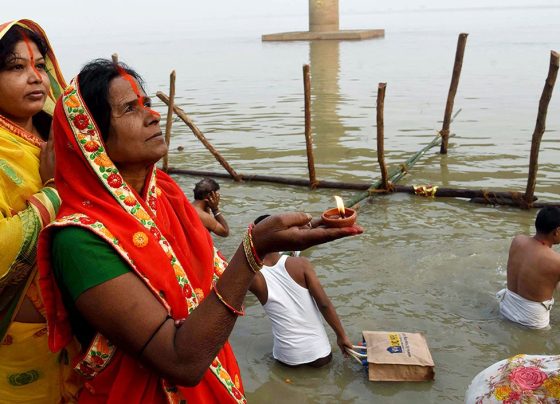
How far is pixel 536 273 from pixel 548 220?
48 centimetres

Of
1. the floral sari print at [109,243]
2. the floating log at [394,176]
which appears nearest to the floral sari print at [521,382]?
the floral sari print at [109,243]

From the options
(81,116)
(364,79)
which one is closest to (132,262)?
(81,116)

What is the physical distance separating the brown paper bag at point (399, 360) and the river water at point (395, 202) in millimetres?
82

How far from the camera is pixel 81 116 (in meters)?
1.70

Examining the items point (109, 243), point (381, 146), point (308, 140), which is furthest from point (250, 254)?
point (308, 140)

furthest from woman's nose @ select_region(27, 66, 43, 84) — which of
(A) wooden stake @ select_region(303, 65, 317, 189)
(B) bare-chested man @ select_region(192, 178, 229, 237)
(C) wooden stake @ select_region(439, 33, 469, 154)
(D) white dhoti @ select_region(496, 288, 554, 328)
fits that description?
(C) wooden stake @ select_region(439, 33, 469, 154)

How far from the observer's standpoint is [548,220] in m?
4.84

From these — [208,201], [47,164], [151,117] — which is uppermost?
[151,117]

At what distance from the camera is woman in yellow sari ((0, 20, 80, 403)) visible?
1876 millimetres

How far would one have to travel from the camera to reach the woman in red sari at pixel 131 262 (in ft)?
5.06

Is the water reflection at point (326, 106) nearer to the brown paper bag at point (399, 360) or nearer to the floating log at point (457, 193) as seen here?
the floating log at point (457, 193)

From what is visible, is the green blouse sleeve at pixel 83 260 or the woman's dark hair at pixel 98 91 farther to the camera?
the woman's dark hair at pixel 98 91

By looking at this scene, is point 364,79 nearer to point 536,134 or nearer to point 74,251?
point 536,134

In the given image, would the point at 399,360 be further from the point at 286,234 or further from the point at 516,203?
the point at 516,203
